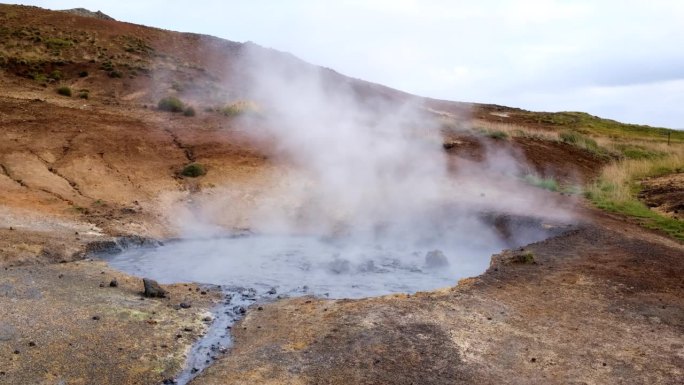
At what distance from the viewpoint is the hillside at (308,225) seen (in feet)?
17.5

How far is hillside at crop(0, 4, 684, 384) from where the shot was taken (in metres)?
5.32

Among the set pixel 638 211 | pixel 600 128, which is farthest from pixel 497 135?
pixel 600 128

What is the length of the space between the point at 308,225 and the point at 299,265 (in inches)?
100

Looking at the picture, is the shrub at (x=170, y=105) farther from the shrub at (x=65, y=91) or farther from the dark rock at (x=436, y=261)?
the dark rock at (x=436, y=261)

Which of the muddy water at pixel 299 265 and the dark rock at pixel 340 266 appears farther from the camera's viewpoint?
the dark rock at pixel 340 266

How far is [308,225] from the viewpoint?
11375 mm

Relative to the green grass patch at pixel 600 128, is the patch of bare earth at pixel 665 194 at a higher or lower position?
lower

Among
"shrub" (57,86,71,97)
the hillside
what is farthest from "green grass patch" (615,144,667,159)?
"shrub" (57,86,71,97)

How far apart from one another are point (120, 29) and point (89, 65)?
23.9ft

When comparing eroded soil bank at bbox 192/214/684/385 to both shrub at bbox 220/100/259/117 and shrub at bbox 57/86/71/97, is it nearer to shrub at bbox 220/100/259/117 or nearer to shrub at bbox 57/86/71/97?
shrub at bbox 220/100/259/117

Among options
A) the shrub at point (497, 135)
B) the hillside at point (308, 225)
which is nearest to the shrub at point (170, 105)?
the hillside at point (308, 225)

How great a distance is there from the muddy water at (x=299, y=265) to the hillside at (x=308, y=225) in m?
0.17

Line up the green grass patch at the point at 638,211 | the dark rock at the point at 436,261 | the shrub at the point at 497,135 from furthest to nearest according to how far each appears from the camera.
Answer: the shrub at the point at 497,135 → the green grass patch at the point at 638,211 → the dark rock at the point at 436,261

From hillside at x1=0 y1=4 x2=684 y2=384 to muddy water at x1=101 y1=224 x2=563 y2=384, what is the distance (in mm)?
175
